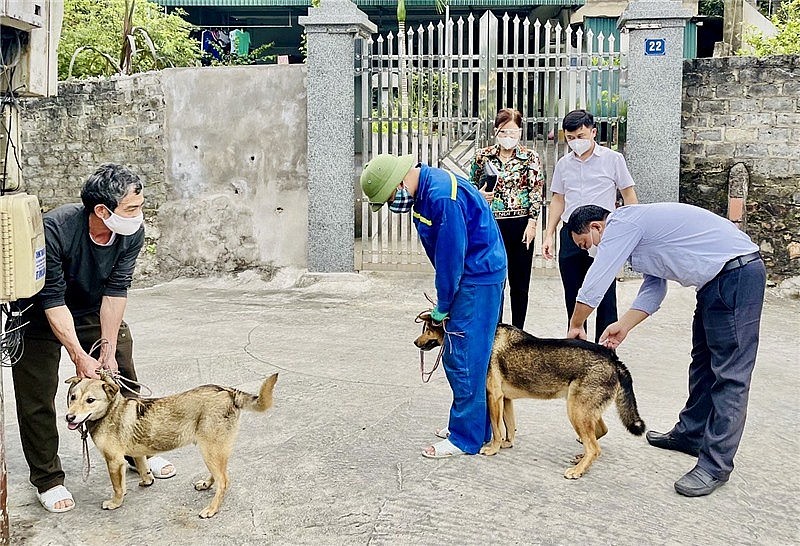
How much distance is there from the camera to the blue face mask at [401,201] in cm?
471

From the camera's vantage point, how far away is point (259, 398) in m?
4.33

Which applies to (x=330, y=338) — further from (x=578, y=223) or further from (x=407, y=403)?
(x=578, y=223)

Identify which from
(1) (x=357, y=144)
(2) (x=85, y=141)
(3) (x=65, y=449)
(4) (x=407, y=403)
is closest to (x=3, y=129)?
(3) (x=65, y=449)

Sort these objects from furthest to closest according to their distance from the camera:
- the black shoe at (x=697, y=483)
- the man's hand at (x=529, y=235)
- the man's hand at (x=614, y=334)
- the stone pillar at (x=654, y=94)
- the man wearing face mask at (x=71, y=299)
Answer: the stone pillar at (x=654, y=94) < the man's hand at (x=529, y=235) < the man's hand at (x=614, y=334) < the black shoe at (x=697, y=483) < the man wearing face mask at (x=71, y=299)

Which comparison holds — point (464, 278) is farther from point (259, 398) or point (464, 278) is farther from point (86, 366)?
point (86, 366)

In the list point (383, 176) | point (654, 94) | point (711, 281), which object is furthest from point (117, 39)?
point (711, 281)

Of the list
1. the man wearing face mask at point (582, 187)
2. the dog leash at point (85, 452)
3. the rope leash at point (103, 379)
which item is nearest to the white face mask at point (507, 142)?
Result: the man wearing face mask at point (582, 187)

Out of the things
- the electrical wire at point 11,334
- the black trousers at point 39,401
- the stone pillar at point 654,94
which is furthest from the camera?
the stone pillar at point 654,94

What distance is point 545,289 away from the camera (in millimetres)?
9617

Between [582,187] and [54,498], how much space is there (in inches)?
167

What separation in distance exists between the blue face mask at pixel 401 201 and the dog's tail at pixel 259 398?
107 cm

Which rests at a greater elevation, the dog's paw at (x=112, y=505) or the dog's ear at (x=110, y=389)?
the dog's ear at (x=110, y=389)

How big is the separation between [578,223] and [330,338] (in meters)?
3.60

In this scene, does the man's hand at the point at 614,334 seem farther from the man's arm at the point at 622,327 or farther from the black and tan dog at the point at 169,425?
the black and tan dog at the point at 169,425
